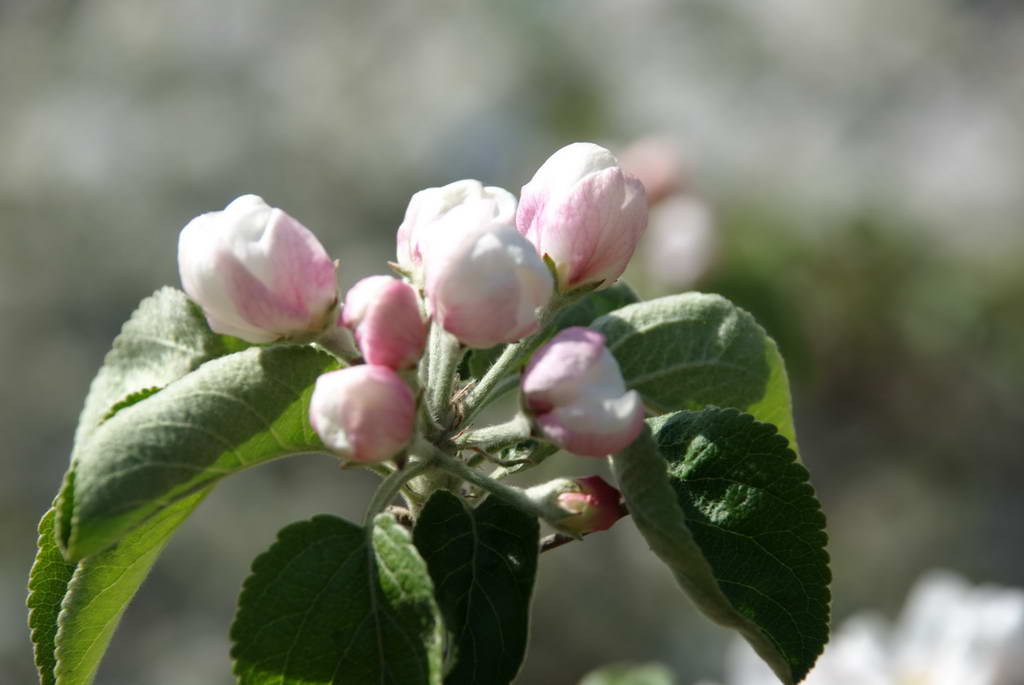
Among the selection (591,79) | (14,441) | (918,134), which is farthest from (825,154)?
(14,441)

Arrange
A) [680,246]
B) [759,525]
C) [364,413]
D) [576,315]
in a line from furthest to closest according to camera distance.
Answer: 1. [680,246]
2. [576,315]
3. [759,525]
4. [364,413]

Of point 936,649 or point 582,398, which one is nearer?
point 582,398

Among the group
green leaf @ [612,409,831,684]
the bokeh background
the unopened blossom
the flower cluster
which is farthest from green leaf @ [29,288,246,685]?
the bokeh background

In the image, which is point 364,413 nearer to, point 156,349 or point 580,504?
point 580,504

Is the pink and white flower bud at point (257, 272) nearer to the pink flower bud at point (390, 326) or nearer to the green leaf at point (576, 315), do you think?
the pink flower bud at point (390, 326)

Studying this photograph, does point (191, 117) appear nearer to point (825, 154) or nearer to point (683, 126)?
point (683, 126)

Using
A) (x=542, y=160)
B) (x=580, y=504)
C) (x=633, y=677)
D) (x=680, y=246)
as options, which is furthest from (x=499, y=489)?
(x=542, y=160)

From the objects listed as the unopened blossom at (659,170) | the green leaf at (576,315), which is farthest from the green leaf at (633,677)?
the unopened blossom at (659,170)
